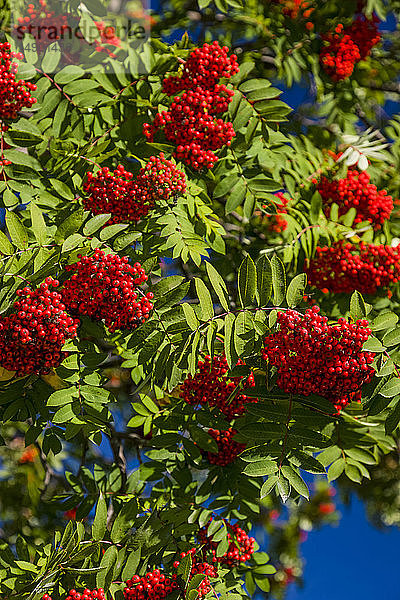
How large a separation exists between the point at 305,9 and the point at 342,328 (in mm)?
2769

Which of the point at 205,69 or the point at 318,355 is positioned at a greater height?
the point at 205,69

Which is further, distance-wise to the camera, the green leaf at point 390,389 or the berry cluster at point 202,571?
the berry cluster at point 202,571

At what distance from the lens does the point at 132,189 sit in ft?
7.29

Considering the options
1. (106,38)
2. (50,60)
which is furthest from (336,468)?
(106,38)

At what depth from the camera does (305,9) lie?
153 inches

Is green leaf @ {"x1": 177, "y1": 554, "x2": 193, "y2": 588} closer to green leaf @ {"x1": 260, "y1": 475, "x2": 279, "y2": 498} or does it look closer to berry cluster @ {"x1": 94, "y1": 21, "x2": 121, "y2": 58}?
green leaf @ {"x1": 260, "y1": 475, "x2": 279, "y2": 498}

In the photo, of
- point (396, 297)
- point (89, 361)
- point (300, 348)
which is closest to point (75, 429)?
point (89, 361)

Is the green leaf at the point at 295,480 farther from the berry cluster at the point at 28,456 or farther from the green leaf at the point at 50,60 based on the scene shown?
the berry cluster at the point at 28,456

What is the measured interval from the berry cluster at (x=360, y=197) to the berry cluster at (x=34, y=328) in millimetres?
1634

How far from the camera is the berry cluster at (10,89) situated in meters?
2.33

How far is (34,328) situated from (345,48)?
8.82 feet

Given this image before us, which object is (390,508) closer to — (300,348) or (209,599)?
(209,599)

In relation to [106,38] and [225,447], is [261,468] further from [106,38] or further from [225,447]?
[106,38]

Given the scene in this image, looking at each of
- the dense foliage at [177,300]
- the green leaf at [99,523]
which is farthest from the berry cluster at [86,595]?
the green leaf at [99,523]
